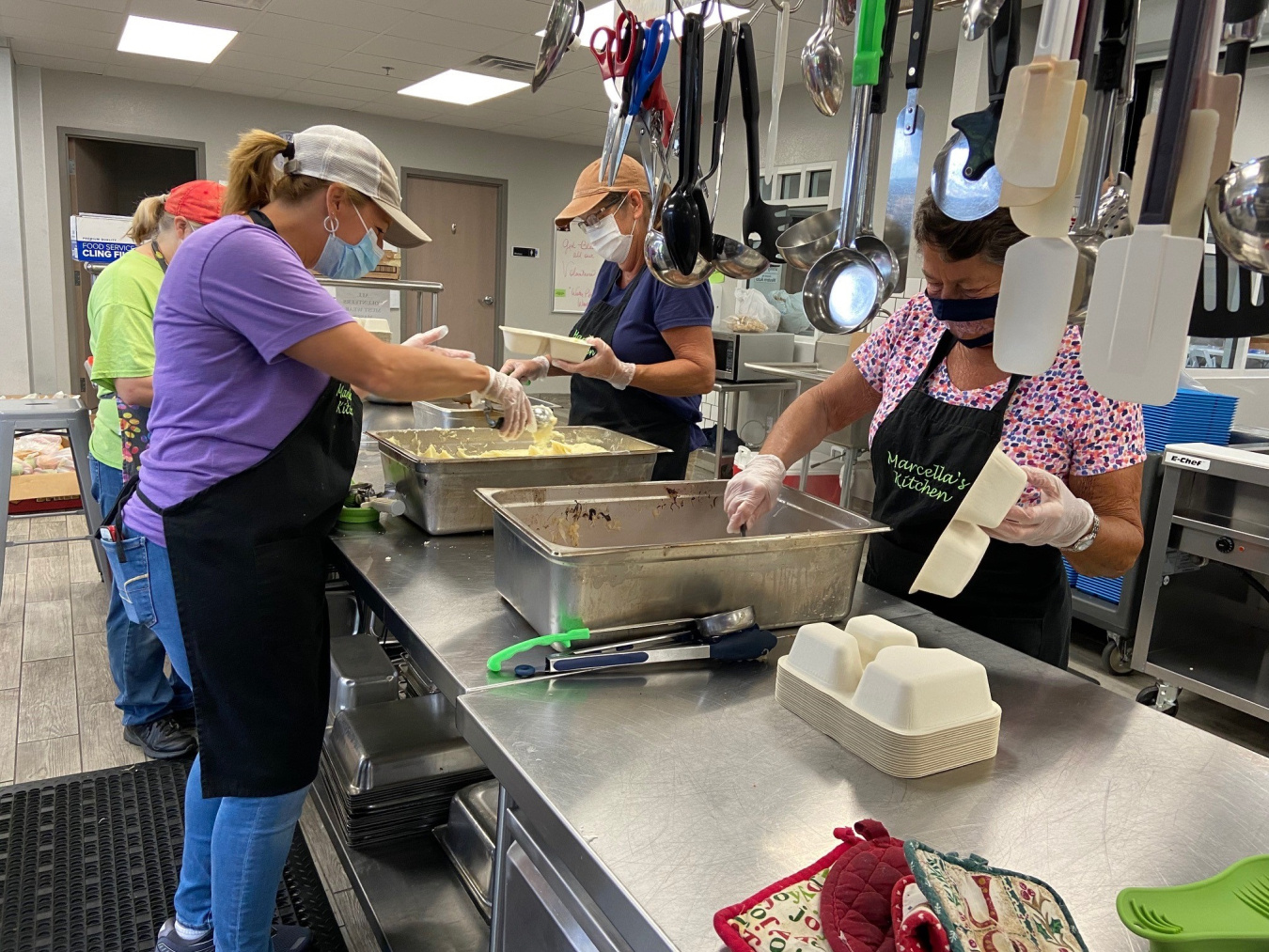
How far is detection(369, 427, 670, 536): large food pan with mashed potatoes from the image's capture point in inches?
69.0

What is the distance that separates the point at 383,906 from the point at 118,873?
0.89m

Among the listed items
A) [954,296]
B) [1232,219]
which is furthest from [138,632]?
[1232,219]

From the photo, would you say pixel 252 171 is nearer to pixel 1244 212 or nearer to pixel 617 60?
pixel 617 60

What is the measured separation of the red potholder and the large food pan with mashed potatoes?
1.15 m

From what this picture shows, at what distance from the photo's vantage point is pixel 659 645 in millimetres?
1233

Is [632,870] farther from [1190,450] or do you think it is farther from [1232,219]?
[1190,450]

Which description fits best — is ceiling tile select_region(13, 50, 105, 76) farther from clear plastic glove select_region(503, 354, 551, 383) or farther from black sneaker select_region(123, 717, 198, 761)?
clear plastic glove select_region(503, 354, 551, 383)

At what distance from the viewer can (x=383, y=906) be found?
1622mm

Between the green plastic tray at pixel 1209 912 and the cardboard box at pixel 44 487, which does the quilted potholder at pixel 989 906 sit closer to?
the green plastic tray at pixel 1209 912

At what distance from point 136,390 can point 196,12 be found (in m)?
4.21

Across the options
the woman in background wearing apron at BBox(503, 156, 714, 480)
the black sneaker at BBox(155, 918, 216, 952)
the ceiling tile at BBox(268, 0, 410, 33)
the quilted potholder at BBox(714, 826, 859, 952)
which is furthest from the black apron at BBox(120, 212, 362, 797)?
the ceiling tile at BBox(268, 0, 410, 33)

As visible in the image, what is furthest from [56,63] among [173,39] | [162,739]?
[162,739]

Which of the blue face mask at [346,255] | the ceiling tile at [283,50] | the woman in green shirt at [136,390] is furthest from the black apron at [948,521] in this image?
the ceiling tile at [283,50]

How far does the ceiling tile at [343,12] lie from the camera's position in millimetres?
5145
